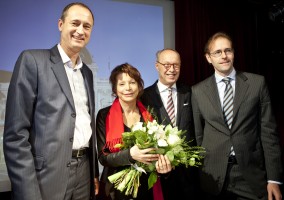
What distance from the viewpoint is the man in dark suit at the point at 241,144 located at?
7.07 feet

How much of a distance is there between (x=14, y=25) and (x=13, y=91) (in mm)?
1591

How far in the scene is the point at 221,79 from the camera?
7.77ft

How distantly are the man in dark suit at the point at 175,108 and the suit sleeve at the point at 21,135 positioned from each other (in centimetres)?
117

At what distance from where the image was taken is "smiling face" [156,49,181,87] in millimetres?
2600

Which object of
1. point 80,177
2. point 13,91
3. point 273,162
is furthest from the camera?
point 273,162

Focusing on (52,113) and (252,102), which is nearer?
(52,113)

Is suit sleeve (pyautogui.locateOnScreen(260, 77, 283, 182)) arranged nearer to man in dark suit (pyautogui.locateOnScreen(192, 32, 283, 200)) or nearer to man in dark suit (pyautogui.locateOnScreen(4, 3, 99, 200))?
man in dark suit (pyautogui.locateOnScreen(192, 32, 283, 200))

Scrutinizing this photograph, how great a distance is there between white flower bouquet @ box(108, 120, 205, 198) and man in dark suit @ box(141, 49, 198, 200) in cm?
48

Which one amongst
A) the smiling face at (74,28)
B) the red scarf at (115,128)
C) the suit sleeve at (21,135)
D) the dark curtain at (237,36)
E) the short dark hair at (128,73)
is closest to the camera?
the suit sleeve at (21,135)

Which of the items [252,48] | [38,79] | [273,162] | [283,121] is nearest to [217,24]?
[252,48]

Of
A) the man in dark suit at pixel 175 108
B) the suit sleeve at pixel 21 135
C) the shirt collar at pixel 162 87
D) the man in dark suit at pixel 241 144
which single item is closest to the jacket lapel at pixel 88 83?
the suit sleeve at pixel 21 135

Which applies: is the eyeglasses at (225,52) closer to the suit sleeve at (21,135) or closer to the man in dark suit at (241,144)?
the man in dark suit at (241,144)

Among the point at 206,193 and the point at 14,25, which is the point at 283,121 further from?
the point at 14,25

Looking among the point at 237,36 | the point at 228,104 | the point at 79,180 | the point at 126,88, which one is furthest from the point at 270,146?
the point at 237,36
